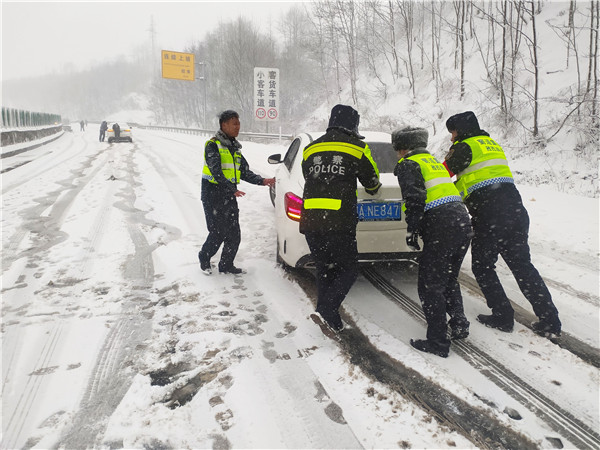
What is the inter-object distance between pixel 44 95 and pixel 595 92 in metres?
179

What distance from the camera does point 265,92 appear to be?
19859 mm

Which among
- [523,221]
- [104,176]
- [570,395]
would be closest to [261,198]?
[104,176]

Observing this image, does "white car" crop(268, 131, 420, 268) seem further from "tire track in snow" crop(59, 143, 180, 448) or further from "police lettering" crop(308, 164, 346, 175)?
"tire track in snow" crop(59, 143, 180, 448)

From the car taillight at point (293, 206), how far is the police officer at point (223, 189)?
521 millimetres

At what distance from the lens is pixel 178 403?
2.20m

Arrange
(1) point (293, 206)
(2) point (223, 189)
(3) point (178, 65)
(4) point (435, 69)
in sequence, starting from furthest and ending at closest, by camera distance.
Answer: (3) point (178, 65)
(4) point (435, 69)
(2) point (223, 189)
(1) point (293, 206)

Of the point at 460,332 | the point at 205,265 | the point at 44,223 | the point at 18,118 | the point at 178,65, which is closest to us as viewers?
the point at 460,332

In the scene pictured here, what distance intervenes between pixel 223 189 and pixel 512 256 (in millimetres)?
2778

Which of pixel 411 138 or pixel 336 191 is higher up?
pixel 411 138

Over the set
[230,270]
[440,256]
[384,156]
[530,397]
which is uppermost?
A: [384,156]

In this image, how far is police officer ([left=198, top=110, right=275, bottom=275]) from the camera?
3953 mm

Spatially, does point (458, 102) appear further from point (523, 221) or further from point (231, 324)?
point (231, 324)

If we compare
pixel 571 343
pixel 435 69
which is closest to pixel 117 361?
pixel 571 343

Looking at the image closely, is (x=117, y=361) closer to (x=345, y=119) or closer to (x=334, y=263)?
(x=334, y=263)
